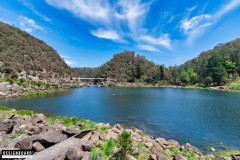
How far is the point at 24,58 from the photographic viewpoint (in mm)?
133875

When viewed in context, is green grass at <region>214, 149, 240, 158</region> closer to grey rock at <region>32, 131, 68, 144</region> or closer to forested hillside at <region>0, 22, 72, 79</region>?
grey rock at <region>32, 131, 68, 144</region>

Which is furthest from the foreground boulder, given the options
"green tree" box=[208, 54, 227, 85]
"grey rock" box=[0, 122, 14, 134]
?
"green tree" box=[208, 54, 227, 85]

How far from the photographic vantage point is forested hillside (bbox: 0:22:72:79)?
11486 cm

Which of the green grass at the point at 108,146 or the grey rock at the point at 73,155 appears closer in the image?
the grey rock at the point at 73,155

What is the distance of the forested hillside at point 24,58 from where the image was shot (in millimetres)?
114863

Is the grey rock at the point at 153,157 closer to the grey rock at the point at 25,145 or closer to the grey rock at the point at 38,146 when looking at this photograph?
the grey rock at the point at 38,146

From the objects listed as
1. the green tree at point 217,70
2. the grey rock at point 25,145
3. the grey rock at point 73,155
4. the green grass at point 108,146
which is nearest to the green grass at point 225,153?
the green grass at point 108,146

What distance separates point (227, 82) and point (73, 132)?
126 m

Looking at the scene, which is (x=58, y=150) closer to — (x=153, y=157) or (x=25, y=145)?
(x=25, y=145)

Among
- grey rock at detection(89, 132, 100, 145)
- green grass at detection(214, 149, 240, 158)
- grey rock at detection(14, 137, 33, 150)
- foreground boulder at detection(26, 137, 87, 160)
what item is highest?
grey rock at detection(14, 137, 33, 150)

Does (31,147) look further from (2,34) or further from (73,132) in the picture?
(2,34)

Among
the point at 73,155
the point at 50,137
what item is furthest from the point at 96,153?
the point at 50,137

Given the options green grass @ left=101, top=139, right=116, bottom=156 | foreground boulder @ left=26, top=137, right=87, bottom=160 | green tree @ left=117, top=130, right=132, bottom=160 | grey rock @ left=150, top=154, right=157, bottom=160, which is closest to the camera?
foreground boulder @ left=26, top=137, right=87, bottom=160

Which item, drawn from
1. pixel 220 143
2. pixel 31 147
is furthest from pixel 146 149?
pixel 220 143
